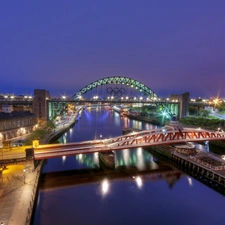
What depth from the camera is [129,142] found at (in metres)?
20.1

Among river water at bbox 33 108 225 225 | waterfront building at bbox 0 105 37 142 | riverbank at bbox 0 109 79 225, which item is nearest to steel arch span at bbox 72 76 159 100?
waterfront building at bbox 0 105 37 142

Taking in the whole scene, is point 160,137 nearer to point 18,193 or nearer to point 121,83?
point 18,193

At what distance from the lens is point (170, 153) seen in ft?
71.1

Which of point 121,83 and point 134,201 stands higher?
point 121,83

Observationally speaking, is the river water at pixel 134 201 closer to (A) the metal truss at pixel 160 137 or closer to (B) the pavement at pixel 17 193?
(B) the pavement at pixel 17 193

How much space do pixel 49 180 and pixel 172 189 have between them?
8616mm

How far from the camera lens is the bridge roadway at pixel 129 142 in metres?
17.5

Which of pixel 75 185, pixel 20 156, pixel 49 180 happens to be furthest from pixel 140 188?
pixel 20 156

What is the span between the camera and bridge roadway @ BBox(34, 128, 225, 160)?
57.5 feet

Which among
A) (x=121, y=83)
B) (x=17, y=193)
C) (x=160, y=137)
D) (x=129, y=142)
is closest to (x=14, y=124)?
(x=129, y=142)

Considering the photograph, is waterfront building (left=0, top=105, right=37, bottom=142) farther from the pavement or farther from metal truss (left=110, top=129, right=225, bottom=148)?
metal truss (left=110, top=129, right=225, bottom=148)

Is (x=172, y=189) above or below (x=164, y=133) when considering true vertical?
below

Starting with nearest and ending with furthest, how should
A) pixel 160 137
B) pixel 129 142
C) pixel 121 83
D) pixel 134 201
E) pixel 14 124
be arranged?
pixel 134 201, pixel 129 142, pixel 160 137, pixel 14 124, pixel 121 83

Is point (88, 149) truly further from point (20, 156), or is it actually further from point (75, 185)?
point (20, 156)
